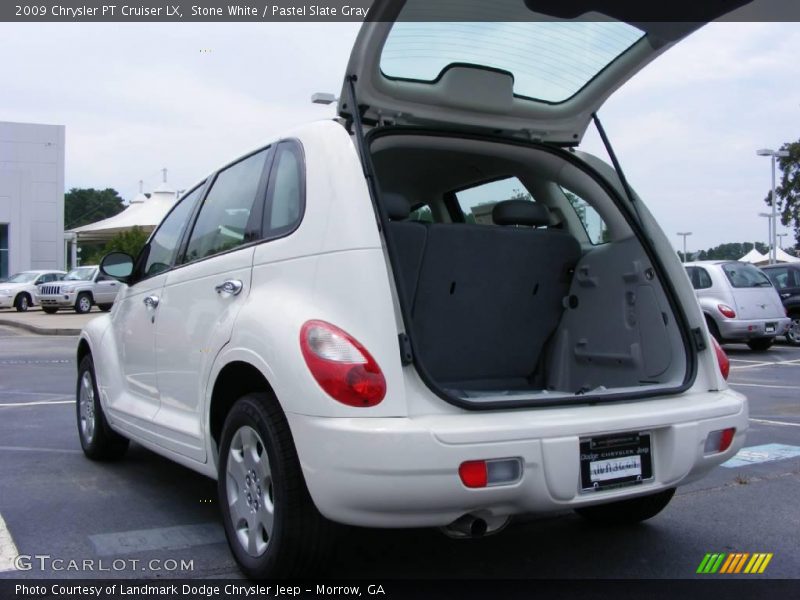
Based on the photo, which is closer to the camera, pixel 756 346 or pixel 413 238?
pixel 413 238

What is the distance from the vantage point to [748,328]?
14.3 m

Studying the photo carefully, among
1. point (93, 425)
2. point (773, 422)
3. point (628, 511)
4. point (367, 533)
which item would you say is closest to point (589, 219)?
point (628, 511)

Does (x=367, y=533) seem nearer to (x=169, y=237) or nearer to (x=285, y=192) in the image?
(x=285, y=192)

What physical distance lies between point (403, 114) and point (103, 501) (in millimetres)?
2756

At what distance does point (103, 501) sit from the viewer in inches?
182

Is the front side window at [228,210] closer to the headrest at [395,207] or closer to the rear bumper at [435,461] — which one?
the headrest at [395,207]

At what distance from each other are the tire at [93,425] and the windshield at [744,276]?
12.0m

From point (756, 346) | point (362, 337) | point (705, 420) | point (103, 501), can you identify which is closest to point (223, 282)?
point (362, 337)

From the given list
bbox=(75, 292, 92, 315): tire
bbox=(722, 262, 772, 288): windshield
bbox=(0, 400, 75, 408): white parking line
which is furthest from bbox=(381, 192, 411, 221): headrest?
bbox=(75, 292, 92, 315): tire

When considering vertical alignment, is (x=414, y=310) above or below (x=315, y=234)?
below

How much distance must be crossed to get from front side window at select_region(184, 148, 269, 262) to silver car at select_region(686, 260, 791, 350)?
38.1ft

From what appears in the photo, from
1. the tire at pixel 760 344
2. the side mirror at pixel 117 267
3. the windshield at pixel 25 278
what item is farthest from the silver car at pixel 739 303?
the windshield at pixel 25 278

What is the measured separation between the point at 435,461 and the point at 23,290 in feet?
95.9

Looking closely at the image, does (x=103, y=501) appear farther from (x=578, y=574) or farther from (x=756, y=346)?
(x=756, y=346)
